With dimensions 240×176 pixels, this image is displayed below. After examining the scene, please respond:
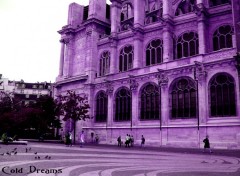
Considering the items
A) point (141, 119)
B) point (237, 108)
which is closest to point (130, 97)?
point (141, 119)

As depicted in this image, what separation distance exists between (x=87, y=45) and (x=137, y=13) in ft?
36.9

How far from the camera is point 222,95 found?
2973 cm

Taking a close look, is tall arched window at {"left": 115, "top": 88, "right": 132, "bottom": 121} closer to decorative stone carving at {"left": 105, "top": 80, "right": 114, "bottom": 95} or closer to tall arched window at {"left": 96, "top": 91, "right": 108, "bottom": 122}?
decorative stone carving at {"left": 105, "top": 80, "right": 114, "bottom": 95}

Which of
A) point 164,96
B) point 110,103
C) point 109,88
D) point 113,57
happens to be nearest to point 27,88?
point 113,57

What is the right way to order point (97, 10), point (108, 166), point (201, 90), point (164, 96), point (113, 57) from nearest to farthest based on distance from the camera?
point (108, 166) → point (201, 90) → point (164, 96) → point (113, 57) → point (97, 10)

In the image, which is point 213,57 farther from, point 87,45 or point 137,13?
point 87,45

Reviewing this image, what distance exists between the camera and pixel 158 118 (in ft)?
114

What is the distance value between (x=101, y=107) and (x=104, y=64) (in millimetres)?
7747

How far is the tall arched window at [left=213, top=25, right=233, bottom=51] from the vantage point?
33.0 m

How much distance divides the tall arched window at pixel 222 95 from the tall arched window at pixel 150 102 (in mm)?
7478

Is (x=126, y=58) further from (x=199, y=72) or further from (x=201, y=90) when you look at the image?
(x=201, y=90)

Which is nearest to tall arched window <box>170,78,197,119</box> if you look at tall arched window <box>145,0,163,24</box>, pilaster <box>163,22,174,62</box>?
pilaster <box>163,22,174,62</box>

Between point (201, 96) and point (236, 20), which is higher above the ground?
point (236, 20)

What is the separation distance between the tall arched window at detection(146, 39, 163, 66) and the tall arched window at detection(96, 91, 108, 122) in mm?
9002
